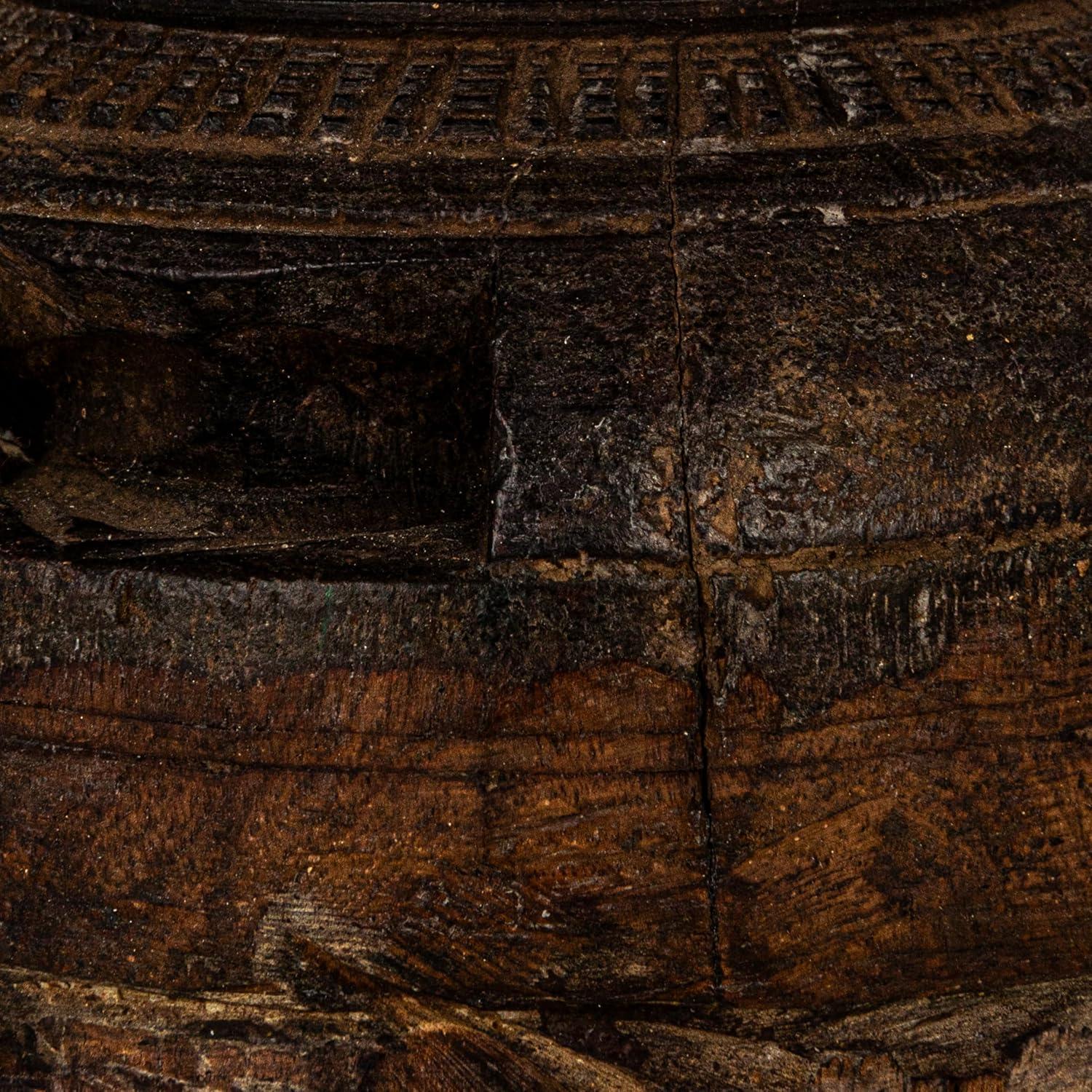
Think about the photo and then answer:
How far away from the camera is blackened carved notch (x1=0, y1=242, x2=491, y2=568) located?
1939mm

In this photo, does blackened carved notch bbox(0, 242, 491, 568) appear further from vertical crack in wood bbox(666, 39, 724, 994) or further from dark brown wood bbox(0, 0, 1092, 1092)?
vertical crack in wood bbox(666, 39, 724, 994)

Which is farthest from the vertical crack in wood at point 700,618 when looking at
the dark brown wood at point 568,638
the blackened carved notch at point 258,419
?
the blackened carved notch at point 258,419

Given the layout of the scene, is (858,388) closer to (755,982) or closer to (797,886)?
(797,886)

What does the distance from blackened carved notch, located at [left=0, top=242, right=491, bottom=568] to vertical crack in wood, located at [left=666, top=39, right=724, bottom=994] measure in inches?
11.4

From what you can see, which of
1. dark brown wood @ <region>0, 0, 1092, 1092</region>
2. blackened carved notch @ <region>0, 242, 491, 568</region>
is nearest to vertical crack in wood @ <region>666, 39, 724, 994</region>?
dark brown wood @ <region>0, 0, 1092, 1092</region>

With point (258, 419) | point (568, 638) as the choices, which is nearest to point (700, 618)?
point (568, 638)

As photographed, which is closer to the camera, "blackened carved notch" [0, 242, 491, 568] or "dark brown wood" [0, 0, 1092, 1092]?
"dark brown wood" [0, 0, 1092, 1092]

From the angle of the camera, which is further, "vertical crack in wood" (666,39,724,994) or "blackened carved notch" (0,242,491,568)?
"blackened carved notch" (0,242,491,568)

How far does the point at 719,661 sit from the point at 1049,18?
1.36 metres

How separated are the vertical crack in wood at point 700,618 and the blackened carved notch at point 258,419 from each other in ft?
0.95

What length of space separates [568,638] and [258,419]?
2.12 ft

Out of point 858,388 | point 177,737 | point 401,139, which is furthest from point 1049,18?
point 177,737

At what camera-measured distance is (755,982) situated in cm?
187

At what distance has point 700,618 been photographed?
5.92 feet
